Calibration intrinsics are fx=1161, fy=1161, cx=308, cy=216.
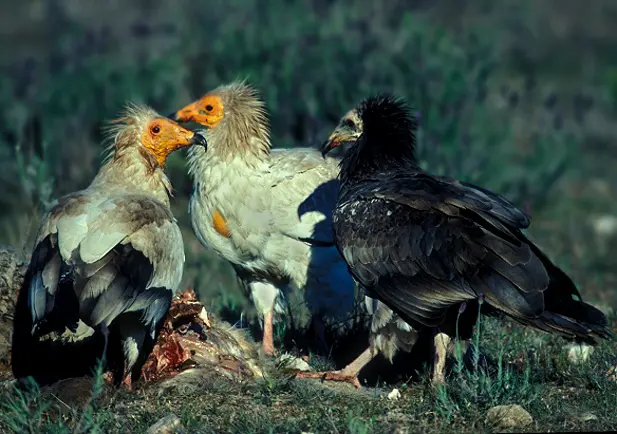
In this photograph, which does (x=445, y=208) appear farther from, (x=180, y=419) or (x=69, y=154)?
(x=69, y=154)

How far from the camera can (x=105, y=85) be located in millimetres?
12328

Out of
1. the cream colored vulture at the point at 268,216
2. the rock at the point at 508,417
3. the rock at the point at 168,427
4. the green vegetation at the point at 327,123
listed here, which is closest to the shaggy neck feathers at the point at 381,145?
the cream colored vulture at the point at 268,216

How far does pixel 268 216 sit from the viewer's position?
7012 millimetres

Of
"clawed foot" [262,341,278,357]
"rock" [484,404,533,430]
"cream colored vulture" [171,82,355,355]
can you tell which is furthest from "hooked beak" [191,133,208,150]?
"rock" [484,404,533,430]

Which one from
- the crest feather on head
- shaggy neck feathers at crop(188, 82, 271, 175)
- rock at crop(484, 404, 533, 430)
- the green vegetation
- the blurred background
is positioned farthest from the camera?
the blurred background

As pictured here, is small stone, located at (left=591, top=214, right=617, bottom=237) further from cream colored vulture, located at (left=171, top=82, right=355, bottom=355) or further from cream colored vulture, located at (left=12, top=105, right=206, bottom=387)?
cream colored vulture, located at (left=12, top=105, right=206, bottom=387)

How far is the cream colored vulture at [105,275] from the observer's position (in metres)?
5.61

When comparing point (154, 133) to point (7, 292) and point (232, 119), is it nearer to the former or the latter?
point (232, 119)

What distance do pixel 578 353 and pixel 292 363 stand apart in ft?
5.23

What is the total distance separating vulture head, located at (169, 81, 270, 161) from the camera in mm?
7309

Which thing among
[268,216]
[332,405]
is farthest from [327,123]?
[332,405]

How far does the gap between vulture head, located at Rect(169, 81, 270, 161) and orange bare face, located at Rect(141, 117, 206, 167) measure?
44 centimetres

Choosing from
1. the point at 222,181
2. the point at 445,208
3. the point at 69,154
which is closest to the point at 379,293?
the point at 445,208

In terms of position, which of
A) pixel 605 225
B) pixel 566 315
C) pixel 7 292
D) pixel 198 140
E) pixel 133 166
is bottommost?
pixel 605 225
